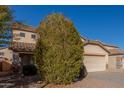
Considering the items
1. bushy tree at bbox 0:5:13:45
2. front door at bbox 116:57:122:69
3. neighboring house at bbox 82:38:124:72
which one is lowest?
front door at bbox 116:57:122:69

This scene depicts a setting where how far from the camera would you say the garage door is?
27.6 m

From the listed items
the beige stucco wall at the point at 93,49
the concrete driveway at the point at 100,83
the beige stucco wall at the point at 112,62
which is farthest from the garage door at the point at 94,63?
the concrete driveway at the point at 100,83

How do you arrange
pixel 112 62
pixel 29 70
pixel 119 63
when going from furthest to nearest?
pixel 112 62 < pixel 119 63 < pixel 29 70

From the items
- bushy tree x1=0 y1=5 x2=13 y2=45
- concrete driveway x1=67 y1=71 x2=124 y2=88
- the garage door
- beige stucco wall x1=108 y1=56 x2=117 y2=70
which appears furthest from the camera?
beige stucco wall x1=108 y1=56 x2=117 y2=70

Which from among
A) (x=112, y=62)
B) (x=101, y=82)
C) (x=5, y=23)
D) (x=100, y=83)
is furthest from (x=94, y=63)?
(x=5, y=23)

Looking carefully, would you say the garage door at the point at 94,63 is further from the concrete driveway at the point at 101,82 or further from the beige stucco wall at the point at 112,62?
the concrete driveway at the point at 101,82

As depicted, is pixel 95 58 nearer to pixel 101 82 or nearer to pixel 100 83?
pixel 101 82

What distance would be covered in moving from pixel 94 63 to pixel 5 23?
17420 mm

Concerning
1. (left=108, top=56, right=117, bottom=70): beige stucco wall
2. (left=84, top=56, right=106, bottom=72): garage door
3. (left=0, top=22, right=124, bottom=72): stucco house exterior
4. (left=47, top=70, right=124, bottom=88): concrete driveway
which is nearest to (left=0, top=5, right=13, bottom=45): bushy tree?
(left=47, top=70, right=124, bottom=88): concrete driveway

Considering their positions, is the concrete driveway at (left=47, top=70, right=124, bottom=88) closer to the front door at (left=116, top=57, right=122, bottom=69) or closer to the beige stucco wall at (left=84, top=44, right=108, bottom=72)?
the beige stucco wall at (left=84, top=44, right=108, bottom=72)

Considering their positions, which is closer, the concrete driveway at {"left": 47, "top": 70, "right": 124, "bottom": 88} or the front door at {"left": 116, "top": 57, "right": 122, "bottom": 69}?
the concrete driveway at {"left": 47, "top": 70, "right": 124, "bottom": 88}

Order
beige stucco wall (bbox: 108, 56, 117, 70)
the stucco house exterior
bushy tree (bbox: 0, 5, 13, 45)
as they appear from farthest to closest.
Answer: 1. beige stucco wall (bbox: 108, 56, 117, 70)
2. the stucco house exterior
3. bushy tree (bbox: 0, 5, 13, 45)

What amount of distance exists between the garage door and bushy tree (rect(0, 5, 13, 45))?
583 inches

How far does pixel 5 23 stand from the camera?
520 inches
